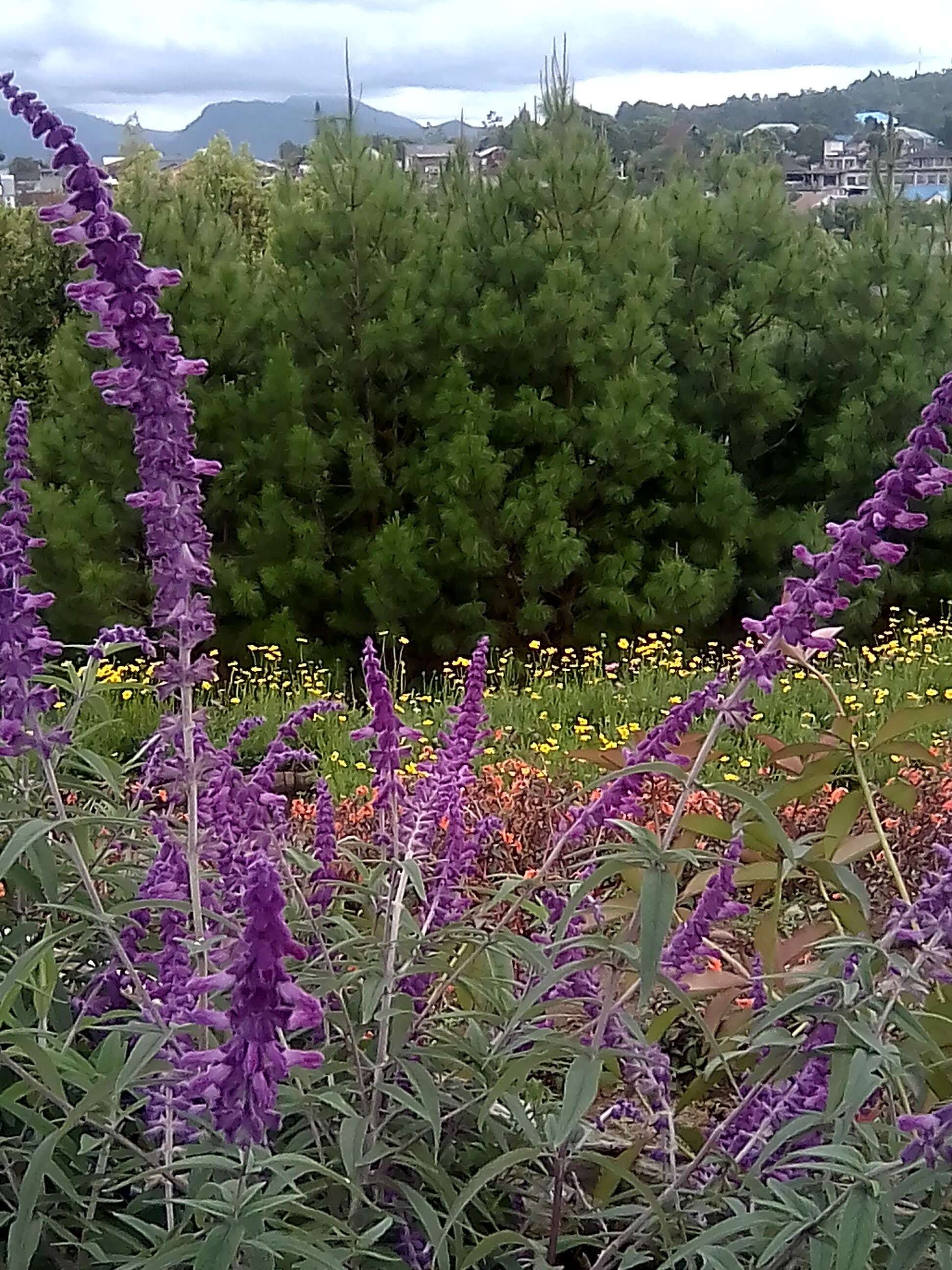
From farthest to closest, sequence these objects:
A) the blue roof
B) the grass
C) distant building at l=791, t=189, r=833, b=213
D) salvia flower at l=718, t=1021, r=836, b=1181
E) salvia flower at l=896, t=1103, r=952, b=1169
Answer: the blue roof → distant building at l=791, t=189, r=833, b=213 → the grass → salvia flower at l=718, t=1021, r=836, b=1181 → salvia flower at l=896, t=1103, r=952, b=1169

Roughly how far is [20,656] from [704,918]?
2.47 ft

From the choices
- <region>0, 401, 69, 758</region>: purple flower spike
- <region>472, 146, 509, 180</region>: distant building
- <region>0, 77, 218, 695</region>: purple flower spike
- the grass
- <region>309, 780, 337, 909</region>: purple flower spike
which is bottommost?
the grass

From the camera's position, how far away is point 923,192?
26.5 ft

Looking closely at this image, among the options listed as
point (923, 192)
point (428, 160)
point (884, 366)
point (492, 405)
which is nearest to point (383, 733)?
point (492, 405)

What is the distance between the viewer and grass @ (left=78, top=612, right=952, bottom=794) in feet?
14.3

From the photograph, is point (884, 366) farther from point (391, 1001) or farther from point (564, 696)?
point (391, 1001)

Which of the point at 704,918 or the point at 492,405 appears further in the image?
the point at 492,405

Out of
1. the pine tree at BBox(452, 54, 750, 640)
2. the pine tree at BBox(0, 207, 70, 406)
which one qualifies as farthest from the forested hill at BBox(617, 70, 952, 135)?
the pine tree at BBox(0, 207, 70, 406)

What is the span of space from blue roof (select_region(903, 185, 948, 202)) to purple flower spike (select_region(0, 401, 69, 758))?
7.66 metres

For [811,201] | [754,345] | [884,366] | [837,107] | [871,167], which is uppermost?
[837,107]

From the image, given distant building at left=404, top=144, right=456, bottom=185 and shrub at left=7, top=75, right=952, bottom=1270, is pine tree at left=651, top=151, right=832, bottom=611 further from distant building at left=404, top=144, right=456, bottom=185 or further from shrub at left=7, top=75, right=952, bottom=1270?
shrub at left=7, top=75, right=952, bottom=1270

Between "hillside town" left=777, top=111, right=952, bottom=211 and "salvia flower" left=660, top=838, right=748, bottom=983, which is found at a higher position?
"hillside town" left=777, top=111, right=952, bottom=211

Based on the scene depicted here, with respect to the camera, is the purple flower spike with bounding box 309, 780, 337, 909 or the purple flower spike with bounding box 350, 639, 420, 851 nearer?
the purple flower spike with bounding box 350, 639, 420, 851

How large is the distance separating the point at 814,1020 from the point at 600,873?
31 cm
